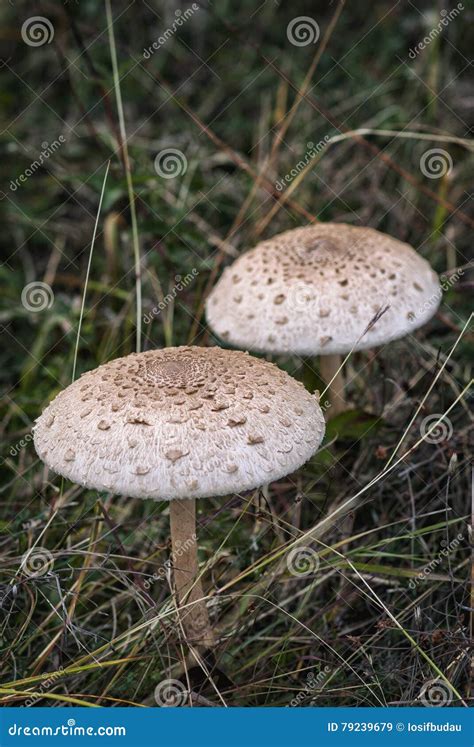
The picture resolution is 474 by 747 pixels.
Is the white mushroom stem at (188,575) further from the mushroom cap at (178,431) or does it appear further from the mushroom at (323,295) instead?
the mushroom at (323,295)

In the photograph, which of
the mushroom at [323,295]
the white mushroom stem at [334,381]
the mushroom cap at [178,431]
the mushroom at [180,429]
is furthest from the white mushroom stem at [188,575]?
the white mushroom stem at [334,381]

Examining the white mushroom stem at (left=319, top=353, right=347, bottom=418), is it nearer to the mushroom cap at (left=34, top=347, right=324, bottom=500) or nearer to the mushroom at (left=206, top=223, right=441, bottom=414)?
the mushroom at (left=206, top=223, right=441, bottom=414)

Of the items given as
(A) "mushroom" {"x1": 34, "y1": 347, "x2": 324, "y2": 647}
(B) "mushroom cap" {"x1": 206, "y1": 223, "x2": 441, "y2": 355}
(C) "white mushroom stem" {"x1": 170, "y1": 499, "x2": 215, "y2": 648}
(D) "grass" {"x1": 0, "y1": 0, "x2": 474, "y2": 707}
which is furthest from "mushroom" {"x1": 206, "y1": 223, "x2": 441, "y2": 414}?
(C) "white mushroom stem" {"x1": 170, "y1": 499, "x2": 215, "y2": 648}

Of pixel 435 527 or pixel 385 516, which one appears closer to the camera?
pixel 435 527

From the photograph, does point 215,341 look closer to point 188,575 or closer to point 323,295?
point 323,295

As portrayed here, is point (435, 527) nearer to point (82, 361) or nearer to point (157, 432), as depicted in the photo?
point (157, 432)

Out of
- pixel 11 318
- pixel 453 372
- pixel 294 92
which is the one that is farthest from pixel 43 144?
pixel 453 372
